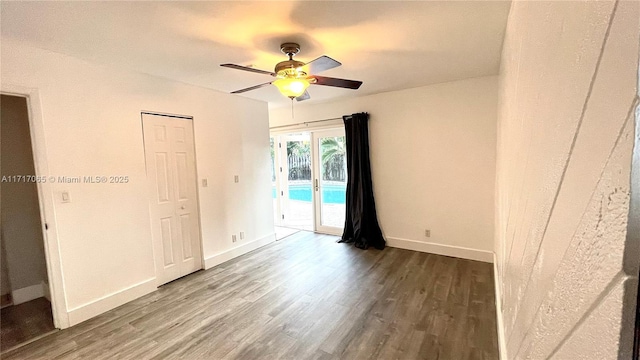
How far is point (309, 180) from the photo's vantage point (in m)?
5.30

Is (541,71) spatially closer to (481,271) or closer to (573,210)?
(573,210)

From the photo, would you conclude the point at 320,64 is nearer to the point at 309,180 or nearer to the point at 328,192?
the point at 328,192

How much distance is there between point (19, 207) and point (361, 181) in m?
4.24

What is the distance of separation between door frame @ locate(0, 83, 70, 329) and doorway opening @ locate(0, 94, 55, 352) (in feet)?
1.60

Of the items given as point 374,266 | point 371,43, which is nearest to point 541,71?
point 371,43

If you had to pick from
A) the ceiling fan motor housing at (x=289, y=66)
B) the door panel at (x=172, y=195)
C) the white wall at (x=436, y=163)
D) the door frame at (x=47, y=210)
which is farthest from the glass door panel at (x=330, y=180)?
the door frame at (x=47, y=210)

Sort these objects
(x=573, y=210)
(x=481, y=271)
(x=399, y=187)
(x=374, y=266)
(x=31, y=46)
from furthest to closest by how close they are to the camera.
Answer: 1. (x=399, y=187)
2. (x=374, y=266)
3. (x=481, y=271)
4. (x=31, y=46)
5. (x=573, y=210)

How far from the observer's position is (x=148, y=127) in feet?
9.85

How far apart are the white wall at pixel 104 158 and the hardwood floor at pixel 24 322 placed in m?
0.29

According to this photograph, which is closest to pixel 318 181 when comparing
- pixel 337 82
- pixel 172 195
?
pixel 172 195

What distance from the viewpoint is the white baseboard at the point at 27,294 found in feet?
9.30

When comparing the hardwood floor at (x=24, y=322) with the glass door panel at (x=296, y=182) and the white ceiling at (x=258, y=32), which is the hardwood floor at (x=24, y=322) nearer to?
the white ceiling at (x=258, y=32)

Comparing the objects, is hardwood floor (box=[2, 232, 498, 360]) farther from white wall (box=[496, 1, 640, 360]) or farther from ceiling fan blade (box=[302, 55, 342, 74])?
ceiling fan blade (box=[302, 55, 342, 74])

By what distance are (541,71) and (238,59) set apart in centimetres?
237
